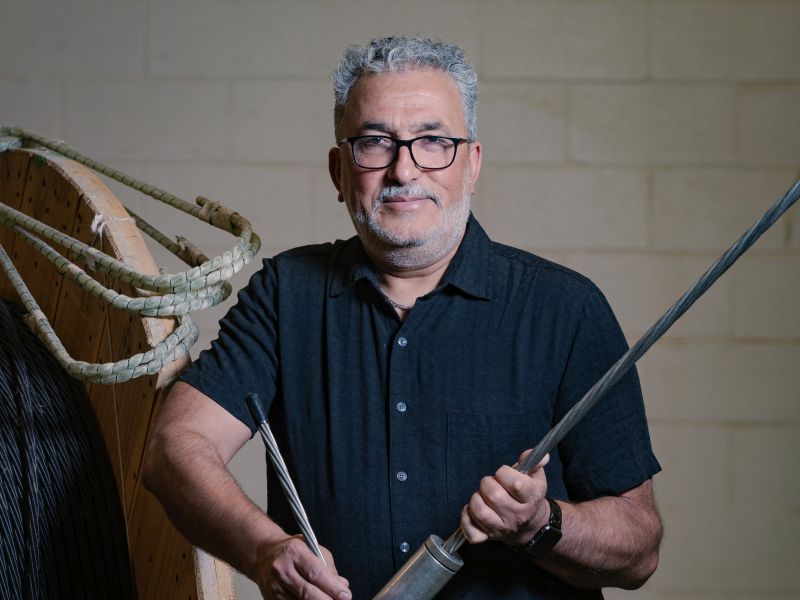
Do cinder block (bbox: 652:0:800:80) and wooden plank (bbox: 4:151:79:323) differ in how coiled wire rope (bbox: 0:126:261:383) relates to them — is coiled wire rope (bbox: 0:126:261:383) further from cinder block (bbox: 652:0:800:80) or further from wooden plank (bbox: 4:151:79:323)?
cinder block (bbox: 652:0:800:80)

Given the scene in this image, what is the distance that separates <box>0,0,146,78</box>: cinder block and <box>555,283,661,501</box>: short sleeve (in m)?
1.65

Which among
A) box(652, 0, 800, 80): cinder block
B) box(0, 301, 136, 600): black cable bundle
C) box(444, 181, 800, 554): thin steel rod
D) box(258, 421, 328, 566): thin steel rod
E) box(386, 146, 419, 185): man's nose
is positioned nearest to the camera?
box(444, 181, 800, 554): thin steel rod

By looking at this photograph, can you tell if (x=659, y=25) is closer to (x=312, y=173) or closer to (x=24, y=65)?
(x=312, y=173)

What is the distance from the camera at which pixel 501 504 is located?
103 centimetres

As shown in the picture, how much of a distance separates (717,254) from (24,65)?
177 centimetres

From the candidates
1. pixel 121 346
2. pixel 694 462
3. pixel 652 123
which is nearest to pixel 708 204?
pixel 652 123

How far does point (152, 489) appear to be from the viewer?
1.25 m

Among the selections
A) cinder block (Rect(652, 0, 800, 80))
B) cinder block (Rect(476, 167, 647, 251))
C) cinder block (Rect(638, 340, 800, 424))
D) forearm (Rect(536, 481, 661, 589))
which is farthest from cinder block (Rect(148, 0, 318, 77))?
forearm (Rect(536, 481, 661, 589))

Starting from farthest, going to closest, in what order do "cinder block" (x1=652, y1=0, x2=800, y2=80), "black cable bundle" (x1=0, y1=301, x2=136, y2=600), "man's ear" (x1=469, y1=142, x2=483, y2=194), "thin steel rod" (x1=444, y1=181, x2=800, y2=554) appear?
"cinder block" (x1=652, y1=0, x2=800, y2=80) < "man's ear" (x1=469, y1=142, x2=483, y2=194) < "black cable bundle" (x1=0, y1=301, x2=136, y2=600) < "thin steel rod" (x1=444, y1=181, x2=800, y2=554)

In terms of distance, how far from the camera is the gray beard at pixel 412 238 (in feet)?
4.44

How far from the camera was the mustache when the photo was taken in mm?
1349

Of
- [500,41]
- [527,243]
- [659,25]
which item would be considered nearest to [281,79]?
[500,41]

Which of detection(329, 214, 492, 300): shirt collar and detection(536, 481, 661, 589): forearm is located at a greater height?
detection(329, 214, 492, 300): shirt collar

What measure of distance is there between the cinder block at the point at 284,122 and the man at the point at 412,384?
3.81 feet
